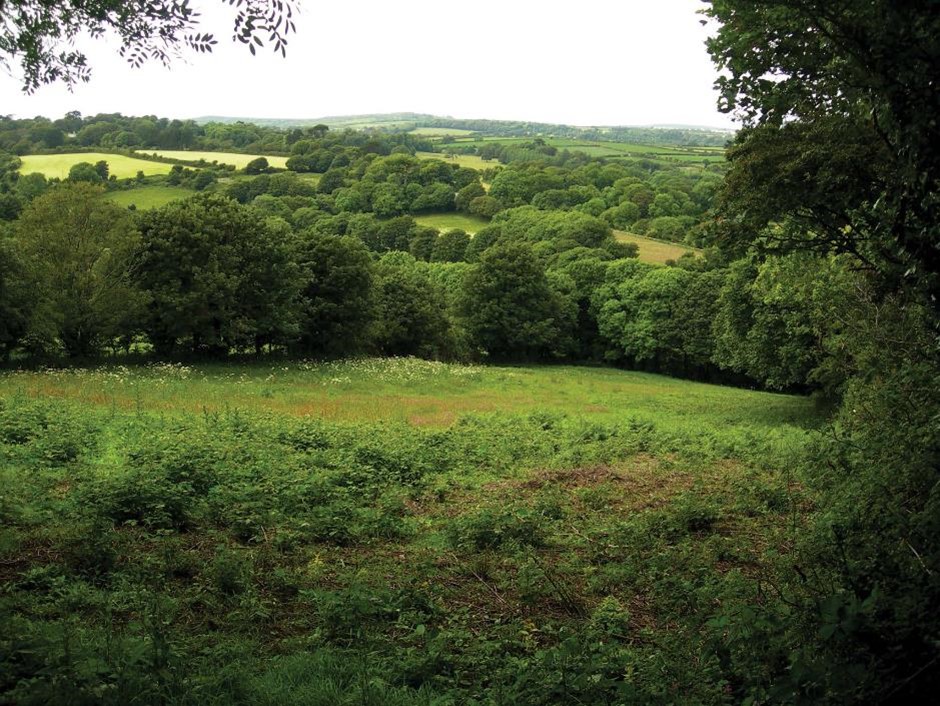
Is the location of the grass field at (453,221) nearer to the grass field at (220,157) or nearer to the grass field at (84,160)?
the grass field at (220,157)

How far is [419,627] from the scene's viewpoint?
623 cm

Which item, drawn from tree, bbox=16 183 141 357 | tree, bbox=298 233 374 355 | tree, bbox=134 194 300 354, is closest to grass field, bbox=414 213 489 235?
tree, bbox=298 233 374 355

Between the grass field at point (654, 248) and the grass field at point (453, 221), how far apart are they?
2721 cm

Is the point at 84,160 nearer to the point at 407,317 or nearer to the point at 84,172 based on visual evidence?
the point at 84,172

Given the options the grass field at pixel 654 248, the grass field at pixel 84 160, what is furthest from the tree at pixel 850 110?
the grass field at pixel 84 160

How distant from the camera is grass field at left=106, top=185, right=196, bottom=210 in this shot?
89.8m

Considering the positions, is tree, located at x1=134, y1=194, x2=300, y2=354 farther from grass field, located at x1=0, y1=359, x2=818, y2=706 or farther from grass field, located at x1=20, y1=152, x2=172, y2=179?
grass field, located at x1=20, y1=152, x2=172, y2=179

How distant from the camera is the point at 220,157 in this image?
136m

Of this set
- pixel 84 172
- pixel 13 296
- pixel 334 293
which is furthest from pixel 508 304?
pixel 84 172

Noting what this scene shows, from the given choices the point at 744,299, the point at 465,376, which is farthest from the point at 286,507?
the point at 744,299

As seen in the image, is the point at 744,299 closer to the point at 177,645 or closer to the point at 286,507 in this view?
the point at 286,507

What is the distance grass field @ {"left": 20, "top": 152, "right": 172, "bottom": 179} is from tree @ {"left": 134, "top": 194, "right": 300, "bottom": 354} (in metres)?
58.4

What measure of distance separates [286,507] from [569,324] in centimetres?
6015

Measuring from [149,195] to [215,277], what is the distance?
227 ft
